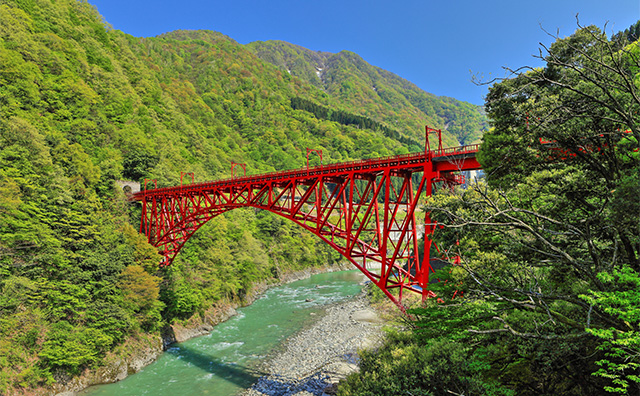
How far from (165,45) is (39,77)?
97.8 meters

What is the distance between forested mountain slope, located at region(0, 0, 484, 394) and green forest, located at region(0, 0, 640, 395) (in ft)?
0.39

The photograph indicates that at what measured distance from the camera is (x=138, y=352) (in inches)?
737

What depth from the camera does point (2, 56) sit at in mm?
25969

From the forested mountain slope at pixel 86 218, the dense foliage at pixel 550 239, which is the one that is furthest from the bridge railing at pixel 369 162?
the forested mountain slope at pixel 86 218

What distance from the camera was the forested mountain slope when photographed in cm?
1523

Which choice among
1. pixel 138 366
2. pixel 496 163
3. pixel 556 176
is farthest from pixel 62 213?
pixel 556 176

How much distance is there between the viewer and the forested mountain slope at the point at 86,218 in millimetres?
15227

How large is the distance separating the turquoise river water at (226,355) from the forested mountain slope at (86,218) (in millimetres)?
2287

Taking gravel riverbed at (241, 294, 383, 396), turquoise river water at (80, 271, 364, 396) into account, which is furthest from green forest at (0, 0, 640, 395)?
gravel riverbed at (241, 294, 383, 396)

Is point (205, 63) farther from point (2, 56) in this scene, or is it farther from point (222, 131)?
point (2, 56)

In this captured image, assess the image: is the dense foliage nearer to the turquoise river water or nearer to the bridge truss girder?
the bridge truss girder

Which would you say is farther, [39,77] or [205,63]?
[205,63]

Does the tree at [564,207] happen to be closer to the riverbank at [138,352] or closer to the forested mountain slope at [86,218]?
the forested mountain slope at [86,218]

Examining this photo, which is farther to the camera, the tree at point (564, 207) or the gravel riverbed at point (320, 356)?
the gravel riverbed at point (320, 356)
